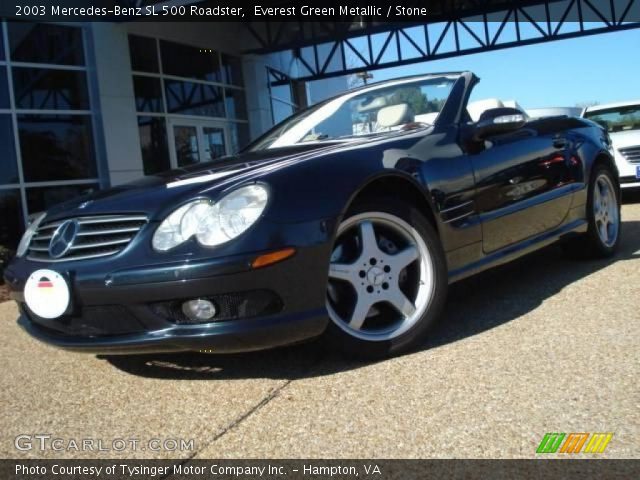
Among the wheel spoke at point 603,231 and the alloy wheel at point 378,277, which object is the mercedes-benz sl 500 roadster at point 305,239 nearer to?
the alloy wheel at point 378,277

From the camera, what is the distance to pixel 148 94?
447 inches

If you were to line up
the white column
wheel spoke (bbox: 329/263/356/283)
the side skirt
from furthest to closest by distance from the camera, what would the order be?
the white column, the side skirt, wheel spoke (bbox: 329/263/356/283)

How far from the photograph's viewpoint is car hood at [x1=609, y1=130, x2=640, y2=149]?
870 centimetres

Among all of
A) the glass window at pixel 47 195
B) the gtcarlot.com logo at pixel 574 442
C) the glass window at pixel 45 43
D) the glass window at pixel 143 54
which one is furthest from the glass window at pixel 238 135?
the gtcarlot.com logo at pixel 574 442

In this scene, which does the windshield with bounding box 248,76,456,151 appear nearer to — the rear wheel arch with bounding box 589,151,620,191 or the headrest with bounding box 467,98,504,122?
the headrest with bounding box 467,98,504,122

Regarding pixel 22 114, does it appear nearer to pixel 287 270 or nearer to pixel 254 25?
pixel 254 25

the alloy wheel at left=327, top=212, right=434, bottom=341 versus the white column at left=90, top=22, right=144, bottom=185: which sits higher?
the white column at left=90, top=22, right=144, bottom=185

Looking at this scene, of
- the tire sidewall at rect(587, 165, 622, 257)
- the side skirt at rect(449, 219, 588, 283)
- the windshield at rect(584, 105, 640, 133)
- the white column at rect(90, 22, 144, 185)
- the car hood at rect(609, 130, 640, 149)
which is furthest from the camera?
the white column at rect(90, 22, 144, 185)

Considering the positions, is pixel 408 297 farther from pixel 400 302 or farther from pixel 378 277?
pixel 378 277

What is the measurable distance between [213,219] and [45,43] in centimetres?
872

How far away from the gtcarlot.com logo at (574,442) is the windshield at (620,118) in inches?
335

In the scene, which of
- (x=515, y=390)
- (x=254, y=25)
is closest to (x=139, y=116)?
(x=254, y=25)

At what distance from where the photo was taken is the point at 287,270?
7.85ft
